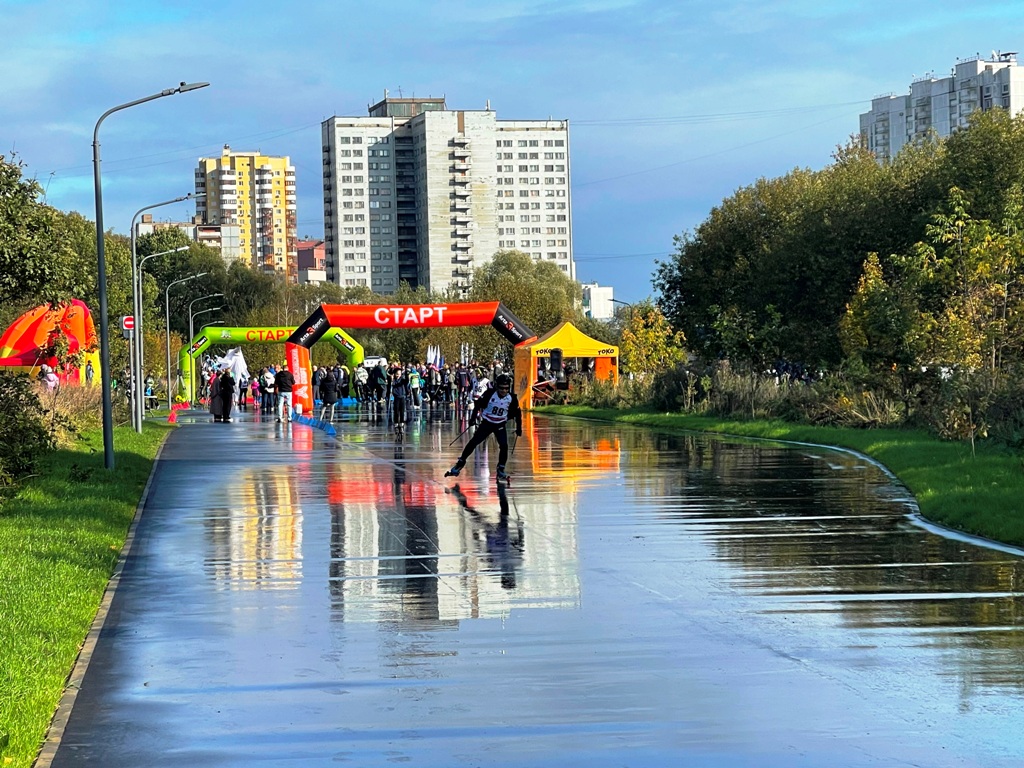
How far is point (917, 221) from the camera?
1732 inches

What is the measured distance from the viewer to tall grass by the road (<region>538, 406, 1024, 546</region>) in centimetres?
1547

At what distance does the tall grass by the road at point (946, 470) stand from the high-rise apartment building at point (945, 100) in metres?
114

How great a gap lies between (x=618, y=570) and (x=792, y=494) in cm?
719

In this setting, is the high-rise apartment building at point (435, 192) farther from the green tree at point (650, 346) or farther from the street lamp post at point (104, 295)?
the street lamp post at point (104, 295)

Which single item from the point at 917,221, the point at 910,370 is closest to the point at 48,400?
the point at 910,370

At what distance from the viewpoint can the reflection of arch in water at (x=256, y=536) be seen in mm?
12703

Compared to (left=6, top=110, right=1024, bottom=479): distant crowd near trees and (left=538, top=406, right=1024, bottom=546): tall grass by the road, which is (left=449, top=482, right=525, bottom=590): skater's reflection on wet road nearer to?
(left=538, top=406, right=1024, bottom=546): tall grass by the road

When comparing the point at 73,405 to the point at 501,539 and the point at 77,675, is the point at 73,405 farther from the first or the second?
the point at 77,675

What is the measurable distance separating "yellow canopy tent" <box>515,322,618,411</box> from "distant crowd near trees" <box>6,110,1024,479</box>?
27.9 inches

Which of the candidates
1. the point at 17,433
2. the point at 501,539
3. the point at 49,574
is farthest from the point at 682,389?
the point at 49,574

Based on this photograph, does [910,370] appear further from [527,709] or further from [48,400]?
[527,709]

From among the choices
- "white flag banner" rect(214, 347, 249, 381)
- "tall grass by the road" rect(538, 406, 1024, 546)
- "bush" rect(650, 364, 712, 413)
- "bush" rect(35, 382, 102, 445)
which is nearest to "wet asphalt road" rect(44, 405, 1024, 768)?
"tall grass by the road" rect(538, 406, 1024, 546)

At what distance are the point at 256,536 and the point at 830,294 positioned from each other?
3375cm

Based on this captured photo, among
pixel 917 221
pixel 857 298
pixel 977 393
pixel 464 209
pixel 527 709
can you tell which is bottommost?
pixel 527 709
